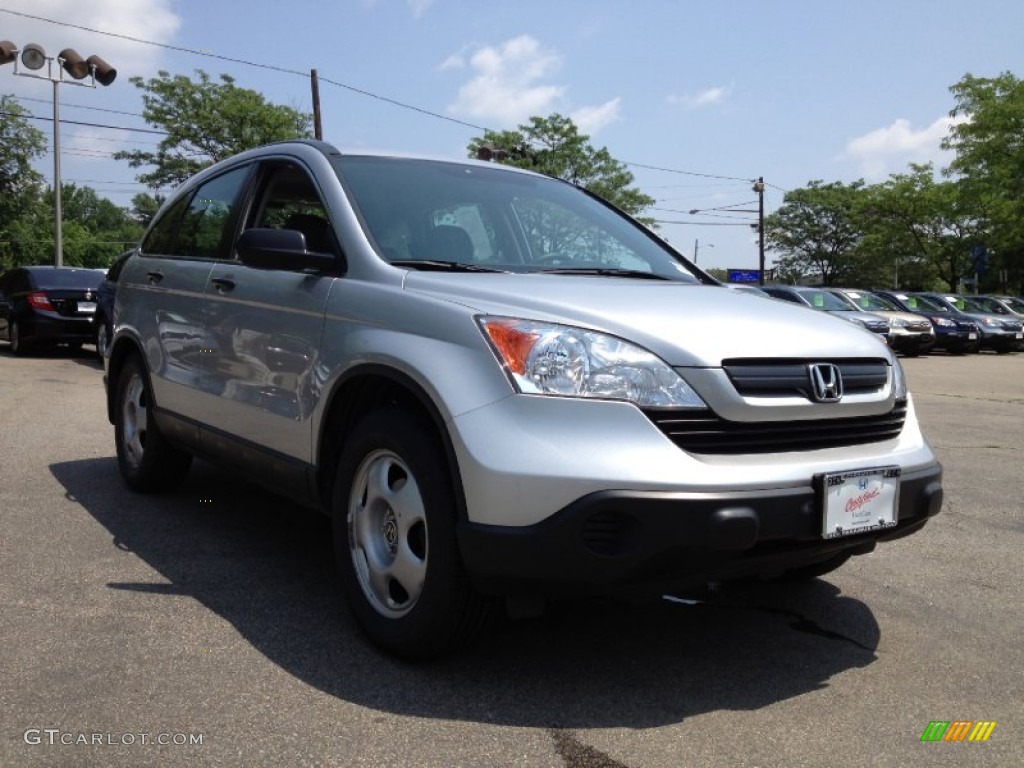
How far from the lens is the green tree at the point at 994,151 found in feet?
112

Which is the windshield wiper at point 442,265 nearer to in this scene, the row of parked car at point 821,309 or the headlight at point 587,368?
the headlight at point 587,368

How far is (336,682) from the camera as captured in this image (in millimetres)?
2961

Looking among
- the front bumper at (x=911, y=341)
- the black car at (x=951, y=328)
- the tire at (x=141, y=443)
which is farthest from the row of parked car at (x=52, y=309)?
the black car at (x=951, y=328)

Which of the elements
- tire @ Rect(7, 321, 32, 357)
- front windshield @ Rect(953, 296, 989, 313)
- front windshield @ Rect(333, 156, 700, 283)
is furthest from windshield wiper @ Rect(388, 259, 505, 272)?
→ front windshield @ Rect(953, 296, 989, 313)

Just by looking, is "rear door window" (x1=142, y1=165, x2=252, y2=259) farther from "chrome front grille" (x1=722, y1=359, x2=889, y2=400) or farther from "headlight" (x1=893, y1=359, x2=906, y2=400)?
"headlight" (x1=893, y1=359, x2=906, y2=400)

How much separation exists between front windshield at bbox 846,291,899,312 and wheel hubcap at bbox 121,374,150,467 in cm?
2056

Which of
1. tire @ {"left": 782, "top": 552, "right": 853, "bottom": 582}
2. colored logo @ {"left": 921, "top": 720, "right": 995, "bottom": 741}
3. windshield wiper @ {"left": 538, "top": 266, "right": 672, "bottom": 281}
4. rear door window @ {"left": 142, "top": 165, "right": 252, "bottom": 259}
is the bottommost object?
colored logo @ {"left": 921, "top": 720, "right": 995, "bottom": 741}

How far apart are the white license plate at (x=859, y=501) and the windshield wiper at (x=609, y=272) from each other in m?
1.26

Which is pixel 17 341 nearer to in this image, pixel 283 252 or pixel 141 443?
pixel 141 443

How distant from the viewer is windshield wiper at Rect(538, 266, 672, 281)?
3719 mm

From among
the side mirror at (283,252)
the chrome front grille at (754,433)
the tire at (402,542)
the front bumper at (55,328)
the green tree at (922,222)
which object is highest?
the green tree at (922,222)

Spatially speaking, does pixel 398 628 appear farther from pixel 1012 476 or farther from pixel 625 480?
pixel 1012 476

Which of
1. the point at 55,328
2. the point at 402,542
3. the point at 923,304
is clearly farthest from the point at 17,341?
the point at 923,304

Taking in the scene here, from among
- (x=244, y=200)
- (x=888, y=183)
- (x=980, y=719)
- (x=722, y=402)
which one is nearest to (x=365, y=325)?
(x=722, y=402)
